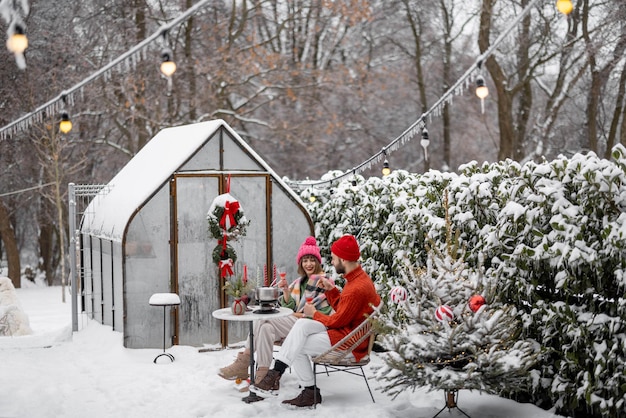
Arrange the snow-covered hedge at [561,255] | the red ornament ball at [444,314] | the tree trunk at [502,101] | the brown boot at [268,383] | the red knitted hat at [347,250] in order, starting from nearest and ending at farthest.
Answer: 1. the snow-covered hedge at [561,255]
2. the red ornament ball at [444,314]
3. the red knitted hat at [347,250]
4. the brown boot at [268,383]
5. the tree trunk at [502,101]

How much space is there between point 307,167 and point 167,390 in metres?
17.0

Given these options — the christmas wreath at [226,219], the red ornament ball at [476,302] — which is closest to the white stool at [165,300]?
the christmas wreath at [226,219]

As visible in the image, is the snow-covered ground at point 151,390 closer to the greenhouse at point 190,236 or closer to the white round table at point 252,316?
the white round table at point 252,316

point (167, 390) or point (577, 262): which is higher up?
point (577, 262)

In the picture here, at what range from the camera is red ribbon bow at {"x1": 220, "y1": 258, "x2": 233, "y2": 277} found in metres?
8.71

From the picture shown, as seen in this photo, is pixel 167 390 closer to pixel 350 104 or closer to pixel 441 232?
pixel 441 232

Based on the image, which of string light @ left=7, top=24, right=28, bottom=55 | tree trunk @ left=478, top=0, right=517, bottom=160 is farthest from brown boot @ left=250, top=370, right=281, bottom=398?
tree trunk @ left=478, top=0, right=517, bottom=160

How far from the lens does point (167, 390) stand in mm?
6969

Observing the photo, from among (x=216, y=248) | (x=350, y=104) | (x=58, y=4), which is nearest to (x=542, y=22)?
(x=350, y=104)

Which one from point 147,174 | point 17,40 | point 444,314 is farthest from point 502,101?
point 17,40

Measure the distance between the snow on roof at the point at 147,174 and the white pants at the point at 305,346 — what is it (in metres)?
3.07

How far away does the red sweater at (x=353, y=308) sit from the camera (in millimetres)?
6208

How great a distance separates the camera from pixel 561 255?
544cm

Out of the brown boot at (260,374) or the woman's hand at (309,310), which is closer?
the woman's hand at (309,310)
